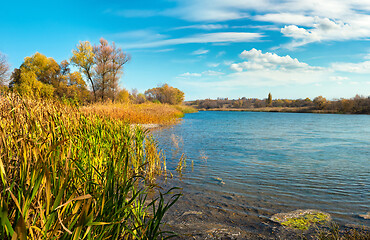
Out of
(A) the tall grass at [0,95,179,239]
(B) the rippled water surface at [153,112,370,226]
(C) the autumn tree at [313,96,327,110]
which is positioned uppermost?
(C) the autumn tree at [313,96,327,110]

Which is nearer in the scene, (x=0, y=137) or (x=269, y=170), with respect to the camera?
(x=0, y=137)

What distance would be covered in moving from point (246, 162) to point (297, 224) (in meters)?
5.16

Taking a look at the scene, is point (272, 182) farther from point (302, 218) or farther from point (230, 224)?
point (230, 224)

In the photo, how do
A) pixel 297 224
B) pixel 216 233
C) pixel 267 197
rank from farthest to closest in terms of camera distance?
pixel 267 197 → pixel 297 224 → pixel 216 233

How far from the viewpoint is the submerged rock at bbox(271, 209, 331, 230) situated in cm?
416

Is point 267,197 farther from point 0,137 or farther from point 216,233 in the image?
point 0,137

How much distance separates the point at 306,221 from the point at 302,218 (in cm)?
14

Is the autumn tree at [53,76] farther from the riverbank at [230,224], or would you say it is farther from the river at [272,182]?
the riverbank at [230,224]

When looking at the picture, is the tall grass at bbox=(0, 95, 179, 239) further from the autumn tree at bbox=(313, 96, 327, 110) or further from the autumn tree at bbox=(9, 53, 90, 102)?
the autumn tree at bbox=(313, 96, 327, 110)

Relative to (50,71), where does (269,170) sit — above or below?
below

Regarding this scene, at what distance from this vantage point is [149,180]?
627 centimetres

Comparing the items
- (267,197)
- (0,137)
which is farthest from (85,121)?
(267,197)

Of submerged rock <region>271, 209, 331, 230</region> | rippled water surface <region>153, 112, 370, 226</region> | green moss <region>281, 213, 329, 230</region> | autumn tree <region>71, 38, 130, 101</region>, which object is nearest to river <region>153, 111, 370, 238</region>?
rippled water surface <region>153, 112, 370, 226</region>

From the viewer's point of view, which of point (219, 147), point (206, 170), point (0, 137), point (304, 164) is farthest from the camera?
point (219, 147)
